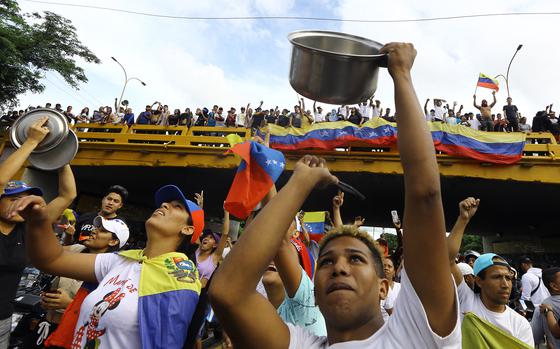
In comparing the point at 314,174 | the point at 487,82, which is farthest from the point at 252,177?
the point at 487,82

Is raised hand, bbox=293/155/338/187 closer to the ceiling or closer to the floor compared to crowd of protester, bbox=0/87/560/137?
closer to the floor

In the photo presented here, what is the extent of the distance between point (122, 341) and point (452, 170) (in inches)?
417

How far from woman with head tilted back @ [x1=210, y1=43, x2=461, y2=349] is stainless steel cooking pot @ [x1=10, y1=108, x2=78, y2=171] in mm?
1981

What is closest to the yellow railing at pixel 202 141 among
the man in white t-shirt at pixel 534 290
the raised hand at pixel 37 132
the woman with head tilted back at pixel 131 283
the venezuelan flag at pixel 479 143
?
the venezuelan flag at pixel 479 143

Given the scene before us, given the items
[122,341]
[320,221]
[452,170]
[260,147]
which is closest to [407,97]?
[260,147]

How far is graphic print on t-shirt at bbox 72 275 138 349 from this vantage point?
1.92 meters

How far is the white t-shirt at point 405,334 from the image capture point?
3.96 feet

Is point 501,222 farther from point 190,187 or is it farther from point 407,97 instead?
point 407,97

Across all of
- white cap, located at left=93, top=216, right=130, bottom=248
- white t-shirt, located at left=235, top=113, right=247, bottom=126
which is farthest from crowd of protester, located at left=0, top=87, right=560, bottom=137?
white cap, located at left=93, top=216, right=130, bottom=248

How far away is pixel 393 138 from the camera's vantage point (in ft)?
35.6

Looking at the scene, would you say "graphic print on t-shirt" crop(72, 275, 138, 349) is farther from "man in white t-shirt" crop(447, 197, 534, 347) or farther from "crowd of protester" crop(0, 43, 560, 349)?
"man in white t-shirt" crop(447, 197, 534, 347)

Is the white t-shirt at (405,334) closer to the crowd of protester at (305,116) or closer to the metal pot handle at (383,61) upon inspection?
the metal pot handle at (383,61)

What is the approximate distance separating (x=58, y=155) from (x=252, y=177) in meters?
1.44

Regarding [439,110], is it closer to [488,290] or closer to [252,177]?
[488,290]
